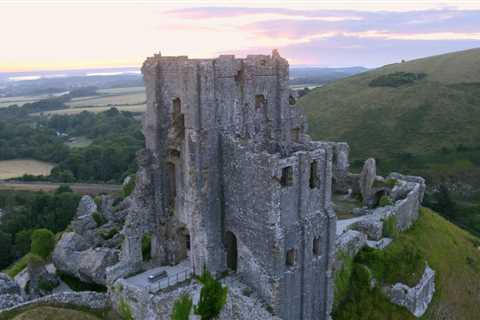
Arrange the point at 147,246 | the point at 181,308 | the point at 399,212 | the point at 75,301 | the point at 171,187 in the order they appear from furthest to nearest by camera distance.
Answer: the point at 399,212, the point at 147,246, the point at 171,187, the point at 75,301, the point at 181,308

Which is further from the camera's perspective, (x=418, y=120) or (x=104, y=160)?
(x=418, y=120)

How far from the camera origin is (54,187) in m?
70.4

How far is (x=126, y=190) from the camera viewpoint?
47094 mm

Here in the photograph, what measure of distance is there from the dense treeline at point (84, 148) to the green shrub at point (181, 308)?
5528cm

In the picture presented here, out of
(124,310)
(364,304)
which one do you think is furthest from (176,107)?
(364,304)

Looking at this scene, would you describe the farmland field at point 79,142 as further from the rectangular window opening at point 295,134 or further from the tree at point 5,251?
the rectangular window opening at point 295,134

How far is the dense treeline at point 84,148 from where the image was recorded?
79.4 meters

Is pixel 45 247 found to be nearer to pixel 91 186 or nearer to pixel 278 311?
pixel 278 311

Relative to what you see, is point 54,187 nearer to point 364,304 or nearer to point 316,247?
point 364,304

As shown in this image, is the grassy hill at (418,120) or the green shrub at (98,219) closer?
the green shrub at (98,219)

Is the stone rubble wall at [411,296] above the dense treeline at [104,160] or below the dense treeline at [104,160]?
below

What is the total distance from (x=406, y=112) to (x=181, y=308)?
8050cm

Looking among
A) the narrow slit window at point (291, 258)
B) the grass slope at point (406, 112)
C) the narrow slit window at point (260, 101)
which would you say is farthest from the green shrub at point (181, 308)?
the grass slope at point (406, 112)

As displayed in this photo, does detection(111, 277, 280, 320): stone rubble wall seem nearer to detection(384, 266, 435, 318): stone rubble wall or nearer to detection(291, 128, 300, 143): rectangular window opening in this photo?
detection(291, 128, 300, 143): rectangular window opening
